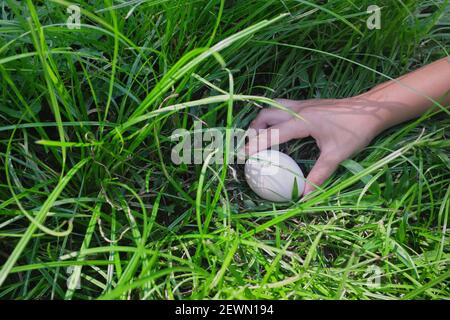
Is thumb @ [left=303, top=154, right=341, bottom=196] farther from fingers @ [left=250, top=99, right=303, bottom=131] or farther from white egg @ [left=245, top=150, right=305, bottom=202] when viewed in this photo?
fingers @ [left=250, top=99, right=303, bottom=131]

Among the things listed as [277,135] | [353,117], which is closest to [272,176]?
[277,135]

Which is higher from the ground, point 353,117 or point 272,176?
point 353,117

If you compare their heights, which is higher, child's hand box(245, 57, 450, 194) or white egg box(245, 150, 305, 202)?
child's hand box(245, 57, 450, 194)

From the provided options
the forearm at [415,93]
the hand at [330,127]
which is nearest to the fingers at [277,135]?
the hand at [330,127]

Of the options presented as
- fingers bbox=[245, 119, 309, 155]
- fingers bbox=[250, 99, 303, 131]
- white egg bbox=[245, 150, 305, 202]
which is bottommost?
white egg bbox=[245, 150, 305, 202]

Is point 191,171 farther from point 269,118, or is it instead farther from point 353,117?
point 353,117

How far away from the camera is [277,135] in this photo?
49.3 inches

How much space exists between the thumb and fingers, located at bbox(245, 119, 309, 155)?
92 mm

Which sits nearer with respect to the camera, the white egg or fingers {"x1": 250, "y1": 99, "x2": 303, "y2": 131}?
the white egg

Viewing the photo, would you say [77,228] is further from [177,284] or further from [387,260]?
[387,260]

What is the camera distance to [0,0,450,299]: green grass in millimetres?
988

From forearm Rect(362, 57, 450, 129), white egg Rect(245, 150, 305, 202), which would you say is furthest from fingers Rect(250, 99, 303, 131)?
forearm Rect(362, 57, 450, 129)

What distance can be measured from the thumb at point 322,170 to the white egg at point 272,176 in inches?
1.5

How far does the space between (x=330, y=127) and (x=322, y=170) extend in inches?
4.5
